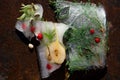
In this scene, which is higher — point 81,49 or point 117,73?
point 81,49

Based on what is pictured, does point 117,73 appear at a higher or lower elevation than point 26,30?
lower

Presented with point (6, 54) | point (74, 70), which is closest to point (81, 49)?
point (74, 70)

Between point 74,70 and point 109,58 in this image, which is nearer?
point 74,70

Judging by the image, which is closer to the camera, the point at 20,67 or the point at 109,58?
the point at 20,67

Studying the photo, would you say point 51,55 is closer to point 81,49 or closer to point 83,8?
point 81,49

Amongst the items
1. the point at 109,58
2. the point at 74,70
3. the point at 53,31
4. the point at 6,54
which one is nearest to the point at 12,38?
the point at 6,54

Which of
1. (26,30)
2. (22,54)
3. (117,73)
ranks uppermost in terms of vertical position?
(26,30)

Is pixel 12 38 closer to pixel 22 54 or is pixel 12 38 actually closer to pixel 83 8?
pixel 22 54

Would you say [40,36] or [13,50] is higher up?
[40,36]
